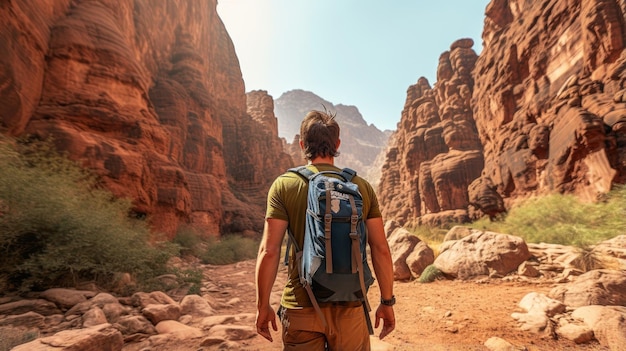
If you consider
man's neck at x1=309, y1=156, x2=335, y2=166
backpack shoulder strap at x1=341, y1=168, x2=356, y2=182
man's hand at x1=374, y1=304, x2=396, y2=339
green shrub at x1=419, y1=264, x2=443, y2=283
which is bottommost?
green shrub at x1=419, y1=264, x2=443, y2=283

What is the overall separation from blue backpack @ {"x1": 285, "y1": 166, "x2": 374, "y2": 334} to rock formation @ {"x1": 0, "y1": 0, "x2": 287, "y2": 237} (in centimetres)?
1015

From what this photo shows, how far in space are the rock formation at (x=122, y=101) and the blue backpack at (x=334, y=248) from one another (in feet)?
33.3

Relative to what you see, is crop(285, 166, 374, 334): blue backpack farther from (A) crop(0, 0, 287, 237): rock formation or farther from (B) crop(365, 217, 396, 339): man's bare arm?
(A) crop(0, 0, 287, 237): rock formation

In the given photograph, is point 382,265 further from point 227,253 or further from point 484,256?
point 227,253

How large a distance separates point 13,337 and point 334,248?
3500 mm

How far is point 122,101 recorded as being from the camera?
38.8 feet

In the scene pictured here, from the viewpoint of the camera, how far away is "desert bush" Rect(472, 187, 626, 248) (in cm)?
790

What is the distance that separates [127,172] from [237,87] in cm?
3686

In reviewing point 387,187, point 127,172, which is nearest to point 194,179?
point 127,172

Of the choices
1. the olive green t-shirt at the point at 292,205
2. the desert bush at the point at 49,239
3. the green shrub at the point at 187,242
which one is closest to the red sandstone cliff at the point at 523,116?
the olive green t-shirt at the point at 292,205

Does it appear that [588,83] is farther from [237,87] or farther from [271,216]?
[237,87]

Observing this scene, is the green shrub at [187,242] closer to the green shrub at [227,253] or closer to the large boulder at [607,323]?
the green shrub at [227,253]

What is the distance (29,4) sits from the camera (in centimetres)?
896

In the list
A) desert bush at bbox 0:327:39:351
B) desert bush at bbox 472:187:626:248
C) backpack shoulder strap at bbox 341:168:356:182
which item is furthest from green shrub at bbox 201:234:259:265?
desert bush at bbox 472:187:626:248
